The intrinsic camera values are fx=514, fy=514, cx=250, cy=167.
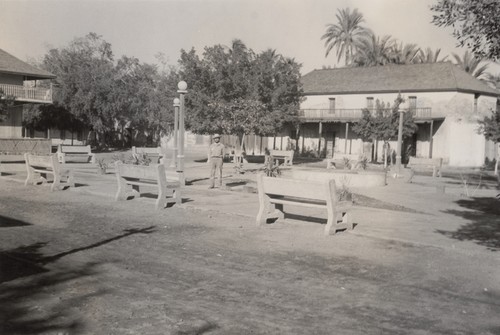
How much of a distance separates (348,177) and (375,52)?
149 feet

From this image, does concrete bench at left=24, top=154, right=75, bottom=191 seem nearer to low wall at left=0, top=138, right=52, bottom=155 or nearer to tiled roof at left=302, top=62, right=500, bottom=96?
low wall at left=0, top=138, right=52, bottom=155

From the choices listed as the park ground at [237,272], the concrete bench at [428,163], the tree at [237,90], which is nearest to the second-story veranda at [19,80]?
the tree at [237,90]

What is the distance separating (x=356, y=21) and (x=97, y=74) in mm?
32542

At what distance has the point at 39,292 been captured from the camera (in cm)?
488

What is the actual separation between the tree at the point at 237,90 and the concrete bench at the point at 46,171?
43.6ft

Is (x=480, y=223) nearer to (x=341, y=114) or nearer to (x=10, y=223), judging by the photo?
(x=10, y=223)

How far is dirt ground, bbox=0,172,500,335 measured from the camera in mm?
4227

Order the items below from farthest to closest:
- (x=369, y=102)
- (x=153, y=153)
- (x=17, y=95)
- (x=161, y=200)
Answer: (x=369, y=102) → (x=17, y=95) → (x=153, y=153) → (x=161, y=200)

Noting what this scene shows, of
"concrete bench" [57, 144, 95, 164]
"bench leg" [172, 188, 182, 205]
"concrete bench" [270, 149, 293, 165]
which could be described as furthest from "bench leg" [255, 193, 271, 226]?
"concrete bench" [270, 149, 293, 165]

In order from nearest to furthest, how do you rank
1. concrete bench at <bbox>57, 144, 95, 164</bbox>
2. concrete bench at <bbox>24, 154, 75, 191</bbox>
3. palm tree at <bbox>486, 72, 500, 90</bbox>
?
concrete bench at <bbox>24, 154, 75, 191</bbox>, concrete bench at <bbox>57, 144, 95, 164</bbox>, palm tree at <bbox>486, 72, 500, 90</bbox>

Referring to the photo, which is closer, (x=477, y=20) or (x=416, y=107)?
(x=477, y=20)

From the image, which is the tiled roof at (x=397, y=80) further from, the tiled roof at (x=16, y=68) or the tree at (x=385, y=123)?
the tiled roof at (x=16, y=68)

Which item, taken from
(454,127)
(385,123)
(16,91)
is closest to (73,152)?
(16,91)

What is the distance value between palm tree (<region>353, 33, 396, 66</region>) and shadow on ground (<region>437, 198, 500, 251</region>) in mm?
46284
